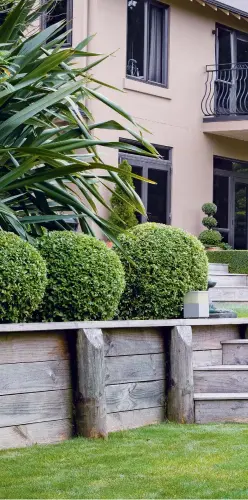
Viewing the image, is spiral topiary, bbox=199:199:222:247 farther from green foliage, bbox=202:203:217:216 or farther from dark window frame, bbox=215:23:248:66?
dark window frame, bbox=215:23:248:66

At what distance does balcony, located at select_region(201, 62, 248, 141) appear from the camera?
19125 millimetres

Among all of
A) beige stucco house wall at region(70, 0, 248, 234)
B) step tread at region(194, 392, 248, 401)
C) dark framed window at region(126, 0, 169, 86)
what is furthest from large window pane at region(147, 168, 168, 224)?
step tread at region(194, 392, 248, 401)

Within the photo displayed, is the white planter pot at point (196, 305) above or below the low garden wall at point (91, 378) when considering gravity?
above

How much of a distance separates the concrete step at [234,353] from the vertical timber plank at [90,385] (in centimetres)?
189

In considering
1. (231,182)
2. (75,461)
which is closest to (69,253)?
(75,461)

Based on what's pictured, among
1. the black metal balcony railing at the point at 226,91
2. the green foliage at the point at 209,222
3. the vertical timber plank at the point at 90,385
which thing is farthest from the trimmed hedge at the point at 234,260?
the vertical timber plank at the point at 90,385

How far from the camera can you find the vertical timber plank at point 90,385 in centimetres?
617

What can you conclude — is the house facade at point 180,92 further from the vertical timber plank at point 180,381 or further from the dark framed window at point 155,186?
the vertical timber plank at point 180,381

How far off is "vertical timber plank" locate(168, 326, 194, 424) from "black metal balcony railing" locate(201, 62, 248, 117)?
12.7 metres

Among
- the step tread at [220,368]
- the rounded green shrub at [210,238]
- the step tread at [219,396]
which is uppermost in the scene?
the rounded green shrub at [210,238]

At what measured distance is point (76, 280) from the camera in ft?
22.0

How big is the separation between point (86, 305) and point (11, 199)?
3.60 feet

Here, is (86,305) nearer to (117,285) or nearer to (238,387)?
(117,285)

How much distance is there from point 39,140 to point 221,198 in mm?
13658
